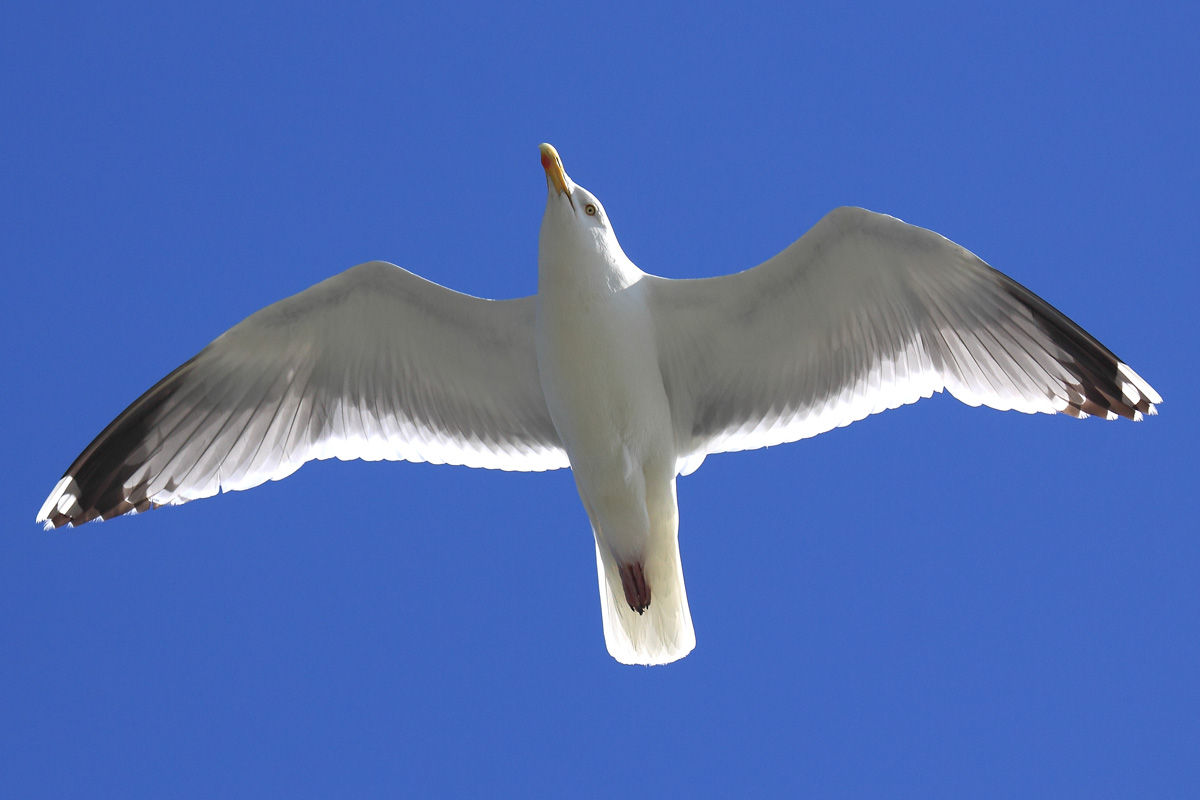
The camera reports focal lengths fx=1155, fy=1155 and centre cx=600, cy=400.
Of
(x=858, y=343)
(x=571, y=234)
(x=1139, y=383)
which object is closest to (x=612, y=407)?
(x=571, y=234)

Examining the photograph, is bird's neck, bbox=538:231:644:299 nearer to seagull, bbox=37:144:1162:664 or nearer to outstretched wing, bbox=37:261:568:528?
seagull, bbox=37:144:1162:664

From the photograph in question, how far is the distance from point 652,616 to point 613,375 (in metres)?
1.18

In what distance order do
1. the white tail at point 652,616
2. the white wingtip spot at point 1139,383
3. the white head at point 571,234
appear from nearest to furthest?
1. the white head at point 571,234
2. the white wingtip spot at point 1139,383
3. the white tail at point 652,616

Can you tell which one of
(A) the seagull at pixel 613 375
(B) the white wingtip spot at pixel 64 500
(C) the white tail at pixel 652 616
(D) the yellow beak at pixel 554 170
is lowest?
(C) the white tail at pixel 652 616

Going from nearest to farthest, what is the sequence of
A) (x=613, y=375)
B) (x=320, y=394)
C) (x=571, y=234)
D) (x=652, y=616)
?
(x=571, y=234) → (x=613, y=375) → (x=652, y=616) → (x=320, y=394)

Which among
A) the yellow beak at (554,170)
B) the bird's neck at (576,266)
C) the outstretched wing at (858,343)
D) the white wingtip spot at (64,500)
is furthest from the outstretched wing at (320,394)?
the outstretched wing at (858,343)

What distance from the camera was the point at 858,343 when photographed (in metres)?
5.37

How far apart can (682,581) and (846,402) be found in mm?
1143

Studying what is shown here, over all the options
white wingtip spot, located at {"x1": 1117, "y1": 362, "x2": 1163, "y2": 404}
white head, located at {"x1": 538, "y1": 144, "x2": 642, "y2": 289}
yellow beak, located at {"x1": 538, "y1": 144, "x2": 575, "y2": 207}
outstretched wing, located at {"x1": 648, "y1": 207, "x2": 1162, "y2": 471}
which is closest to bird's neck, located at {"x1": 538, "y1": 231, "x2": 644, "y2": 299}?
white head, located at {"x1": 538, "y1": 144, "x2": 642, "y2": 289}

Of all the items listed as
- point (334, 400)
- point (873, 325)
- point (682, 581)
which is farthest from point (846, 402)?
point (334, 400)

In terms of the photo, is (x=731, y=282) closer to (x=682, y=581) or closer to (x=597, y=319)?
(x=597, y=319)

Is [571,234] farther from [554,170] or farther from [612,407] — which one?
[612,407]

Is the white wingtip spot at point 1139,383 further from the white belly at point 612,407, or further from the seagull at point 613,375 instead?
the white belly at point 612,407

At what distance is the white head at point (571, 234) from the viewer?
192 inches
